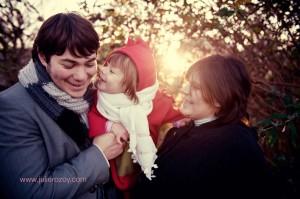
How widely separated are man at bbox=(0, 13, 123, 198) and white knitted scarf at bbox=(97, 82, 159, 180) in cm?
13

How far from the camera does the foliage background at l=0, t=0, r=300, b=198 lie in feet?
11.0

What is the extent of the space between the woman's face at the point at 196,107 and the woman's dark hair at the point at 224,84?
0.08ft

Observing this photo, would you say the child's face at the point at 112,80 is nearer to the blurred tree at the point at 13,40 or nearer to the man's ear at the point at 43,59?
the man's ear at the point at 43,59

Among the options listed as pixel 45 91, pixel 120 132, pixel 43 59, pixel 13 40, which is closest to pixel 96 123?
pixel 120 132

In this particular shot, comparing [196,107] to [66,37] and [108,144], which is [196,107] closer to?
[108,144]

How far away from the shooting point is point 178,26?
4055mm

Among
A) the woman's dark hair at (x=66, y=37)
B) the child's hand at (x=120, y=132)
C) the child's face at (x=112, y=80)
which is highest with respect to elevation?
the woman's dark hair at (x=66, y=37)

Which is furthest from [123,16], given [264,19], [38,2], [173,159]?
[173,159]

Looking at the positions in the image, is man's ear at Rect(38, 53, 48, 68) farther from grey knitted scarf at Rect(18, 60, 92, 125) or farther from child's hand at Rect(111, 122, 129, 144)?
child's hand at Rect(111, 122, 129, 144)

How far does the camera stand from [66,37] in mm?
2225

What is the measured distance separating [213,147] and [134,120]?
19.1 inches

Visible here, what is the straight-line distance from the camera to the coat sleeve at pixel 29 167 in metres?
2.10

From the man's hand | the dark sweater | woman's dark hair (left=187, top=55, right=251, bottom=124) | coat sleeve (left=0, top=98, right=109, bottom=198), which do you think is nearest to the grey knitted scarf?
coat sleeve (left=0, top=98, right=109, bottom=198)

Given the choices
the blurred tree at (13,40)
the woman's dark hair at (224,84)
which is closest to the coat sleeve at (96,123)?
the woman's dark hair at (224,84)
